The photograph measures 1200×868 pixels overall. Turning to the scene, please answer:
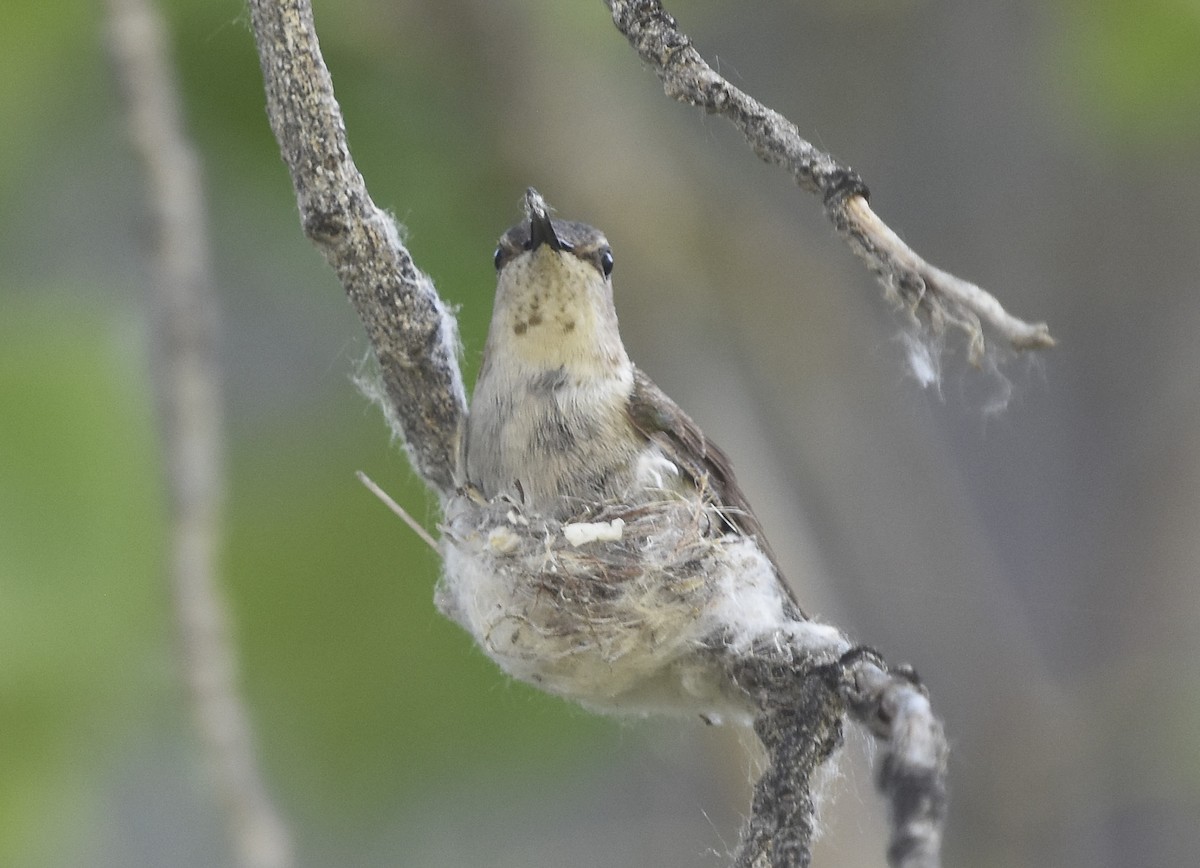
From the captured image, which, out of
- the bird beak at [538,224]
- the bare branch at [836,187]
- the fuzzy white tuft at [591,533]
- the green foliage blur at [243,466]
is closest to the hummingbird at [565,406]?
the bird beak at [538,224]

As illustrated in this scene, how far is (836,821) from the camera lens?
2648 millimetres

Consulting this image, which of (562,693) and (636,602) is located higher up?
(636,602)

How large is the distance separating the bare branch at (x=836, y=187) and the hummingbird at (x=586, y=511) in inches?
27.2

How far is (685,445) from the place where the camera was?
77.3 inches

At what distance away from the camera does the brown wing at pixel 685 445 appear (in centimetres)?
194

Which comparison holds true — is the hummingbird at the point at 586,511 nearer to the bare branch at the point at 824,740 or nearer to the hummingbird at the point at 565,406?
the hummingbird at the point at 565,406

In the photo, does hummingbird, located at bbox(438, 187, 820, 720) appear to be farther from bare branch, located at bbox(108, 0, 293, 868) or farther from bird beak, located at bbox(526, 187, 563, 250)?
bare branch, located at bbox(108, 0, 293, 868)

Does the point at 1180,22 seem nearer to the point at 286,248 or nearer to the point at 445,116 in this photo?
the point at 445,116

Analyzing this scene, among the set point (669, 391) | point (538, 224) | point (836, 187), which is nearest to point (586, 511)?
point (538, 224)

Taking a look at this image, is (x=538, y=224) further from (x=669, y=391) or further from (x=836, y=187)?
(x=669, y=391)

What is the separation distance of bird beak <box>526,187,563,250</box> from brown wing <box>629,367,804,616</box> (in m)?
0.26

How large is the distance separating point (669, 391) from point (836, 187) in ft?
7.47

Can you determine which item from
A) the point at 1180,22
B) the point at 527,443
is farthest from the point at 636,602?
the point at 1180,22

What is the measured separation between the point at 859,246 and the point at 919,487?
2.46 meters
